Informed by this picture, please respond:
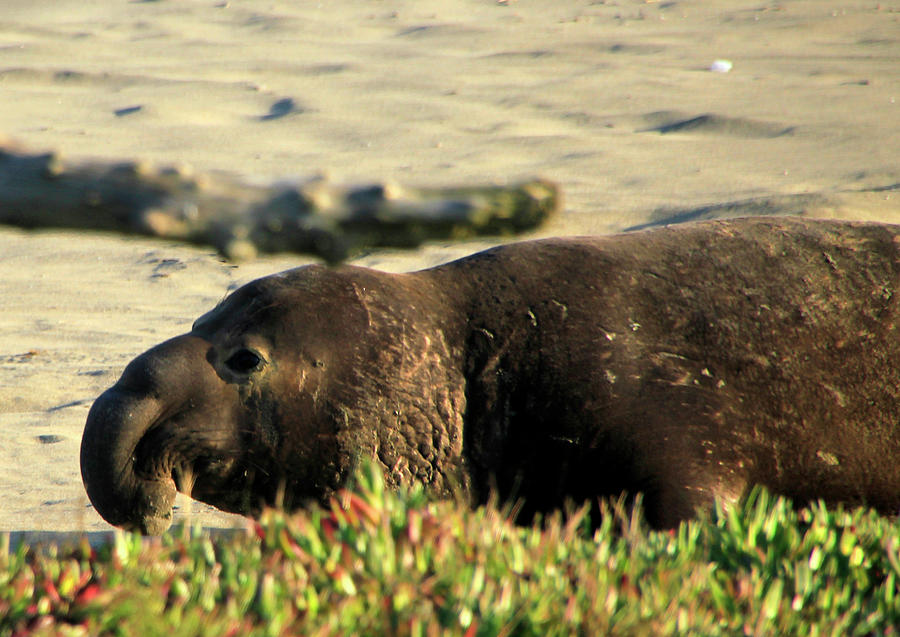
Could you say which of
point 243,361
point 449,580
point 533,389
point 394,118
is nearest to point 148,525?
point 243,361

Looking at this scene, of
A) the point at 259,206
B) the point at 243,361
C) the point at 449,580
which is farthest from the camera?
the point at 243,361

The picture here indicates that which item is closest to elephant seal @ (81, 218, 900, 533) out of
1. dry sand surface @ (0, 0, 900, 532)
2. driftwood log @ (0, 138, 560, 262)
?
dry sand surface @ (0, 0, 900, 532)

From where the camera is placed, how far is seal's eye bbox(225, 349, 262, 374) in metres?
4.59

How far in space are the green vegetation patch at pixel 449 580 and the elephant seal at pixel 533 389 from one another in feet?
3.54

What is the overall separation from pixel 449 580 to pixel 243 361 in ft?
6.57

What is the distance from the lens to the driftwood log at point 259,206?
179 centimetres

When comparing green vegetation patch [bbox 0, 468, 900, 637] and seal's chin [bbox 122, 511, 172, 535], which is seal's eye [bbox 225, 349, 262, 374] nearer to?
seal's chin [bbox 122, 511, 172, 535]

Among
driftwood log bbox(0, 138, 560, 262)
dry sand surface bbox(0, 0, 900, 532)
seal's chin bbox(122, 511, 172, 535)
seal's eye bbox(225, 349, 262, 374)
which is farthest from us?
dry sand surface bbox(0, 0, 900, 532)

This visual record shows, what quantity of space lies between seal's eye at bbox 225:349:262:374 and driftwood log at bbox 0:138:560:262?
9.10 feet

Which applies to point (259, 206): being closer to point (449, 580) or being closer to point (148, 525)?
point (449, 580)

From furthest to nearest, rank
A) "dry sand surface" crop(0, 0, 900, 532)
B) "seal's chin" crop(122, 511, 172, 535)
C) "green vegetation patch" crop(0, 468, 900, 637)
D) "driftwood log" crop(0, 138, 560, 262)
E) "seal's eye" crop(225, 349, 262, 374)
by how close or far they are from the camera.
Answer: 1. "dry sand surface" crop(0, 0, 900, 532)
2. "seal's eye" crop(225, 349, 262, 374)
3. "seal's chin" crop(122, 511, 172, 535)
4. "green vegetation patch" crop(0, 468, 900, 637)
5. "driftwood log" crop(0, 138, 560, 262)

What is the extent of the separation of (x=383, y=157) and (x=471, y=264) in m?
8.88

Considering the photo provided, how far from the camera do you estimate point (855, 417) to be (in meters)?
4.76

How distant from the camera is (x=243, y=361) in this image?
4.60 metres
